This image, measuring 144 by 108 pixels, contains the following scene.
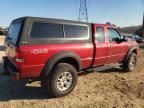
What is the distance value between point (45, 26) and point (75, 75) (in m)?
1.51

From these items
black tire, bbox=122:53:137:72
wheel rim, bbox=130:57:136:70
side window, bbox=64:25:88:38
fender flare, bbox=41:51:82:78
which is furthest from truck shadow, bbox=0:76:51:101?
wheel rim, bbox=130:57:136:70

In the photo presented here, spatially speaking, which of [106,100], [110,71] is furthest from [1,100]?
[110,71]

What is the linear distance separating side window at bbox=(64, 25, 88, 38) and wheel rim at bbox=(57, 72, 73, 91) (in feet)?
3.36

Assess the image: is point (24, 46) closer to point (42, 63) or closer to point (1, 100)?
point (42, 63)

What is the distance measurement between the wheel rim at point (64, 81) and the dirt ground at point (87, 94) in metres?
0.25

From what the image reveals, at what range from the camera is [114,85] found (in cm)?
693

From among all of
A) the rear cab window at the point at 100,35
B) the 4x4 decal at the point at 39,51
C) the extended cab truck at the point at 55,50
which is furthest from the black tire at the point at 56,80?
the rear cab window at the point at 100,35

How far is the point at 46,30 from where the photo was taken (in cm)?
563

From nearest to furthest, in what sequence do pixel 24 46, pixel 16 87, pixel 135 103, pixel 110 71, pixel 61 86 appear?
pixel 24 46, pixel 135 103, pixel 61 86, pixel 16 87, pixel 110 71

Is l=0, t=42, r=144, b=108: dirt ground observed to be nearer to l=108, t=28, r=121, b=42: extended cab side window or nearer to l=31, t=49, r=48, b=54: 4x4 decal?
l=31, t=49, r=48, b=54: 4x4 decal

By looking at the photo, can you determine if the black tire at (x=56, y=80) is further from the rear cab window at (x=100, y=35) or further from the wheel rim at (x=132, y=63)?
the wheel rim at (x=132, y=63)

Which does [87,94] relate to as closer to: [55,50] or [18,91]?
[55,50]

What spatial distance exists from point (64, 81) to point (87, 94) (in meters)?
0.72

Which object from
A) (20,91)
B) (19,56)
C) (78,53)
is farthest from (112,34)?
(19,56)
